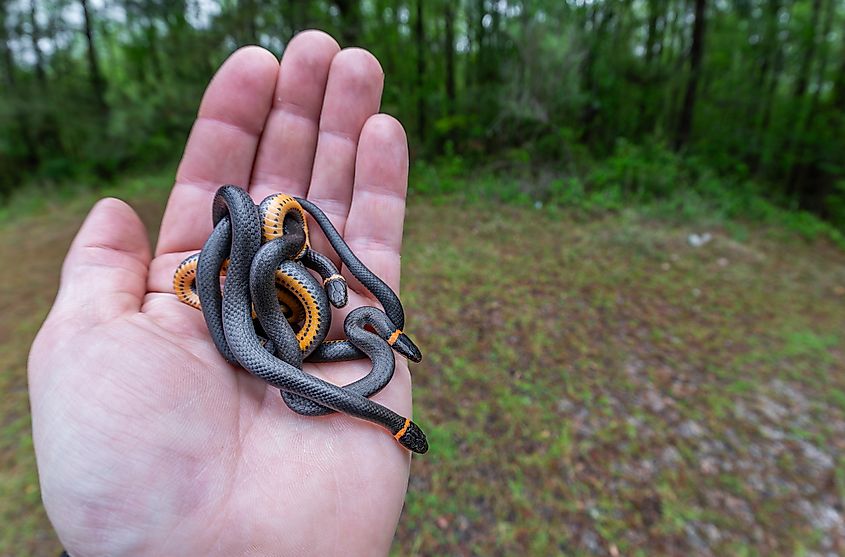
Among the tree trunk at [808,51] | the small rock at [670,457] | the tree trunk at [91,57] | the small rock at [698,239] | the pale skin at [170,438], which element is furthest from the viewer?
the tree trunk at [808,51]

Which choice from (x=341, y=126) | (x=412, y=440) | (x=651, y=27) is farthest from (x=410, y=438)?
(x=651, y=27)

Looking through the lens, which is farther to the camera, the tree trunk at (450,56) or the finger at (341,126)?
the tree trunk at (450,56)

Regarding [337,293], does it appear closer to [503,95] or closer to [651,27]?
[503,95]

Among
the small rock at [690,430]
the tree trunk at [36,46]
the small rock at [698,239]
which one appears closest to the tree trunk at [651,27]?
the small rock at [698,239]

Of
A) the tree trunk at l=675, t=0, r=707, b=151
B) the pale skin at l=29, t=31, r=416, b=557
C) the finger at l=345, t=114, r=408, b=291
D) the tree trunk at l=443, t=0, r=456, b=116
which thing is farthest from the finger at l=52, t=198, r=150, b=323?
the tree trunk at l=675, t=0, r=707, b=151

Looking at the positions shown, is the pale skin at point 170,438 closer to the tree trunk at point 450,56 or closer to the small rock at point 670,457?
the small rock at point 670,457

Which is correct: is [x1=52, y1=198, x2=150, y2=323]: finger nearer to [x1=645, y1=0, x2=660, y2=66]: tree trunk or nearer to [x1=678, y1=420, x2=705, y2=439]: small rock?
[x1=678, y1=420, x2=705, y2=439]: small rock

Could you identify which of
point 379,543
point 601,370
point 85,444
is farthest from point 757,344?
point 85,444
